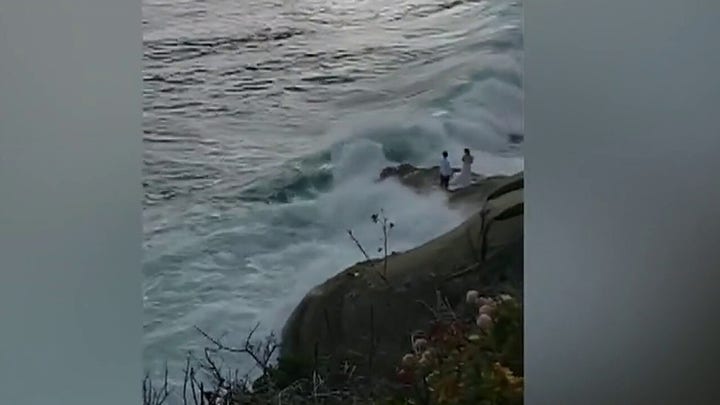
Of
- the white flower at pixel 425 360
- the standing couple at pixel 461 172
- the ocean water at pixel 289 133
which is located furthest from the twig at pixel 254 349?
the standing couple at pixel 461 172

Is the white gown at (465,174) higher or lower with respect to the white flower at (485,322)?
higher

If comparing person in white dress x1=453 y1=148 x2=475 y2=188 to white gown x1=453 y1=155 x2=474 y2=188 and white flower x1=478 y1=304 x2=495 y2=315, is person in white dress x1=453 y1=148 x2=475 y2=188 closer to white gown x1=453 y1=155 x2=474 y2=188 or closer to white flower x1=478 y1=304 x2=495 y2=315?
white gown x1=453 y1=155 x2=474 y2=188

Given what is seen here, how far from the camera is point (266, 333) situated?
1.36 metres

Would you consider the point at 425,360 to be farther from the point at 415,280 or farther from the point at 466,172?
the point at 466,172

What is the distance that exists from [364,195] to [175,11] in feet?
1.33

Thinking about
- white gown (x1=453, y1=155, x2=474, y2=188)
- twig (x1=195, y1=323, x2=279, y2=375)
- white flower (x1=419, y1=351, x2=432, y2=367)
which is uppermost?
white gown (x1=453, y1=155, x2=474, y2=188)

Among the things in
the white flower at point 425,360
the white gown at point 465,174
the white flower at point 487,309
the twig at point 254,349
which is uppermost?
the white gown at point 465,174

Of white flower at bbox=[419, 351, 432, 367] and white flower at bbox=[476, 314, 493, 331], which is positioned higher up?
white flower at bbox=[476, 314, 493, 331]

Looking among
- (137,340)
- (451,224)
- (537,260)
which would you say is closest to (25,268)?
(137,340)

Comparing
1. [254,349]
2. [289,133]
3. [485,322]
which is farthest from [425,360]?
[289,133]

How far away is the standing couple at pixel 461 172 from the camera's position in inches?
54.3

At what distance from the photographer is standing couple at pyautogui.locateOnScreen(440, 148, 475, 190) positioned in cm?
138

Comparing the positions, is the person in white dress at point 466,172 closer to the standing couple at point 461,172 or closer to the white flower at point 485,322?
the standing couple at point 461,172

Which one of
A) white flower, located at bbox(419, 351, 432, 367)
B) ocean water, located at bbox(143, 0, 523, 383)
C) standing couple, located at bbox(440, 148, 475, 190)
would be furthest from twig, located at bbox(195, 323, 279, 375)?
standing couple, located at bbox(440, 148, 475, 190)
